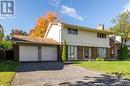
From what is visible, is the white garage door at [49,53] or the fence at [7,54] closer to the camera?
the fence at [7,54]

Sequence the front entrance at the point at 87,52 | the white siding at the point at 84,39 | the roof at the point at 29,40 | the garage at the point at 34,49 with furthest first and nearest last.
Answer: the front entrance at the point at 87,52 < the white siding at the point at 84,39 < the garage at the point at 34,49 < the roof at the point at 29,40

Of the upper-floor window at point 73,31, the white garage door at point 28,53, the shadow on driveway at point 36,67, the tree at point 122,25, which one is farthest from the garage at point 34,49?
the tree at point 122,25

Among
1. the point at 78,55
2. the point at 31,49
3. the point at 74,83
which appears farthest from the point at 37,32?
the point at 74,83

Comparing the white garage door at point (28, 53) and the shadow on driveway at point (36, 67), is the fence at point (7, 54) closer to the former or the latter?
the white garage door at point (28, 53)

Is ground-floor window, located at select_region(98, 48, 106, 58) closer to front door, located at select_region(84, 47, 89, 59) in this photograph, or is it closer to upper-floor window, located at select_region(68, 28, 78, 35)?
front door, located at select_region(84, 47, 89, 59)

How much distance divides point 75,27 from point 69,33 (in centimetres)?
137

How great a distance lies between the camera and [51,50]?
34062 millimetres

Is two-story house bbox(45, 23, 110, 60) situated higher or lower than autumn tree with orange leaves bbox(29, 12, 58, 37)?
lower

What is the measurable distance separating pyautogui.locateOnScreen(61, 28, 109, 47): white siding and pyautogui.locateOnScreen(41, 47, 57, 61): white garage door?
229 centimetres

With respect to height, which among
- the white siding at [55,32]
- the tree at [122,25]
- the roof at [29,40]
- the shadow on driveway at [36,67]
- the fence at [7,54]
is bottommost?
the shadow on driveway at [36,67]

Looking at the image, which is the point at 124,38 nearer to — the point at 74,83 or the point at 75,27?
the point at 75,27

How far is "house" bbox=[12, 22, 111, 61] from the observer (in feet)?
101

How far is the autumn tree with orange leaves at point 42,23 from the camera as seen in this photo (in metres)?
50.6

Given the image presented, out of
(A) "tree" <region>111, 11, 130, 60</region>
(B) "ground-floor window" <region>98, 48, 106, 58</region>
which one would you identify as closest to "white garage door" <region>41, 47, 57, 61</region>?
(B) "ground-floor window" <region>98, 48, 106, 58</region>
